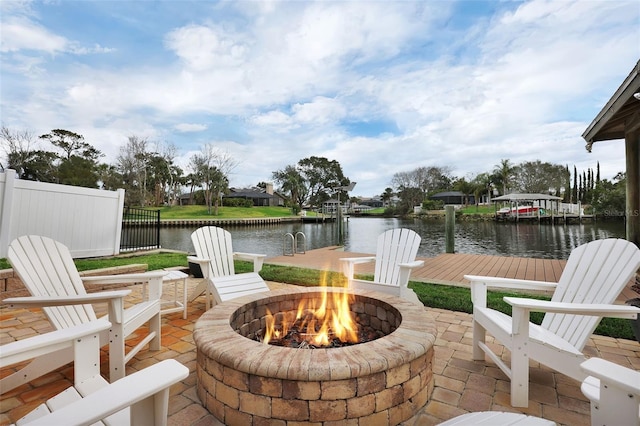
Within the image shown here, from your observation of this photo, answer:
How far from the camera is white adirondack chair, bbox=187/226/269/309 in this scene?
299 centimetres

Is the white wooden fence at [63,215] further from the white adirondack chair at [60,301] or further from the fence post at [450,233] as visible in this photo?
the fence post at [450,233]

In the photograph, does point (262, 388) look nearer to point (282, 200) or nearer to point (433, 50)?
point (433, 50)

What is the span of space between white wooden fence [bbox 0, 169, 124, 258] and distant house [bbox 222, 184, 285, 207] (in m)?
33.0

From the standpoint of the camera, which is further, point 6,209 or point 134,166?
point 134,166

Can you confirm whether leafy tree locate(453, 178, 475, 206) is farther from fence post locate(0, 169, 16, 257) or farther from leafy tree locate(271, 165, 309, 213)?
fence post locate(0, 169, 16, 257)

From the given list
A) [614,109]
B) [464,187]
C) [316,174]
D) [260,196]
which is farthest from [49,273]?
[316,174]

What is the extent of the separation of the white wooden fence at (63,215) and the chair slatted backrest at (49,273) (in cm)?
375

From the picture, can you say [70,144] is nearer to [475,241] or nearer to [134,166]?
[134,166]

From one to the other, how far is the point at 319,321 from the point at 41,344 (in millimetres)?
1865

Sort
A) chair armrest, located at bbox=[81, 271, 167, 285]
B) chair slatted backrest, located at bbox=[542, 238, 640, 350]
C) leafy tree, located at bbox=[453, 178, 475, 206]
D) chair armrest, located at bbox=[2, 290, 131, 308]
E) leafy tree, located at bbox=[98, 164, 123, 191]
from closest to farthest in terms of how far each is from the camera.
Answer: chair armrest, located at bbox=[2, 290, 131, 308]
chair slatted backrest, located at bbox=[542, 238, 640, 350]
chair armrest, located at bbox=[81, 271, 167, 285]
leafy tree, located at bbox=[98, 164, 123, 191]
leafy tree, located at bbox=[453, 178, 475, 206]

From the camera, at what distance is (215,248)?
3.72m

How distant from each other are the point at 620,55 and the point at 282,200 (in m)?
49.5

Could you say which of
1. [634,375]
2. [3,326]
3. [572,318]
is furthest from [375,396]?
[3,326]

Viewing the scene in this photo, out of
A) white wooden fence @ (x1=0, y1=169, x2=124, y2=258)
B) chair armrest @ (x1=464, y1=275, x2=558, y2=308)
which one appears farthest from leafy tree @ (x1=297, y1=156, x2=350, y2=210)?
chair armrest @ (x1=464, y1=275, x2=558, y2=308)
